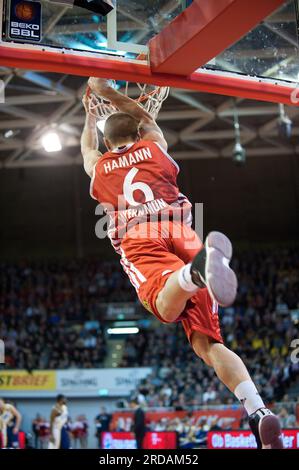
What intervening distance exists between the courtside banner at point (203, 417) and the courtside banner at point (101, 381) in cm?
319

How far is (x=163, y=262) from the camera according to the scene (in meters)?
4.59

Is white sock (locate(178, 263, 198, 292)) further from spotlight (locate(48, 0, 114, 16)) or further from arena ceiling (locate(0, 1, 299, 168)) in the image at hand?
arena ceiling (locate(0, 1, 299, 168))

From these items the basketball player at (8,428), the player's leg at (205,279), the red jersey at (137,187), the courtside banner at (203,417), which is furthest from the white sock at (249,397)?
the courtside banner at (203,417)

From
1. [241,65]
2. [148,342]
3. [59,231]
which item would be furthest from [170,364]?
[241,65]

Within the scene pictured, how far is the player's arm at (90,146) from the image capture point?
5523 mm

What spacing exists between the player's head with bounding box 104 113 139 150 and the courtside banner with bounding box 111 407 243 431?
970cm

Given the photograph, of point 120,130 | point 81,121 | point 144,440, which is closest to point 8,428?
Answer: point 144,440

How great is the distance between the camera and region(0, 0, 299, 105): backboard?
5.41 meters

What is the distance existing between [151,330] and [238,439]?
27.7ft

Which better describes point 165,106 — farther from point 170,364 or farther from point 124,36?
point 124,36

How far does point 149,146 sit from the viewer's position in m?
5.21

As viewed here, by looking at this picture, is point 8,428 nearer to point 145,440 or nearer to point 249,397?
point 145,440

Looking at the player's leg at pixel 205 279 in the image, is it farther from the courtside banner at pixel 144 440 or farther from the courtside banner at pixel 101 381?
the courtside banner at pixel 101 381
